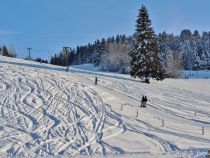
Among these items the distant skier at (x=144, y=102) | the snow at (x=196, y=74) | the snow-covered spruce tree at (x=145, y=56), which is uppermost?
the snow-covered spruce tree at (x=145, y=56)

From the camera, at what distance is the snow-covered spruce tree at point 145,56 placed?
200 ft

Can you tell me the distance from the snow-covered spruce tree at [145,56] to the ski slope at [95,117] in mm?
2563

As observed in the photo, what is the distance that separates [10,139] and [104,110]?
13091 millimetres

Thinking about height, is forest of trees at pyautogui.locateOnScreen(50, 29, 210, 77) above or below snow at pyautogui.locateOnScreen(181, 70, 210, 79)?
above

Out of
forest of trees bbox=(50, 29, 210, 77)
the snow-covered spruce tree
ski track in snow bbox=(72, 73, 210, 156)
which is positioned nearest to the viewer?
ski track in snow bbox=(72, 73, 210, 156)

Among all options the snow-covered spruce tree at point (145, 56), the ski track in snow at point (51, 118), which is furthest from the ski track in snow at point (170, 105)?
the ski track in snow at point (51, 118)

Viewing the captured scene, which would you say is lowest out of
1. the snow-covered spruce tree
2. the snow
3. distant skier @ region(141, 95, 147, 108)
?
the snow

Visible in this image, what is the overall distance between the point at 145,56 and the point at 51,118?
28699 millimetres

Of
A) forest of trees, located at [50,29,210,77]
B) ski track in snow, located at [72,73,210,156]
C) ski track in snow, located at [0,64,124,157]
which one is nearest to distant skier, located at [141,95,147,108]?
ski track in snow, located at [72,73,210,156]

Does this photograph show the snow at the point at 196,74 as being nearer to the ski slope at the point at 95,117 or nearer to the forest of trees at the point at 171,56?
the forest of trees at the point at 171,56

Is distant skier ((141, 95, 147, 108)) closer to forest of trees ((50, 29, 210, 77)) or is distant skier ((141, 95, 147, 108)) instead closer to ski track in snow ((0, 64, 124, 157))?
ski track in snow ((0, 64, 124, 157))

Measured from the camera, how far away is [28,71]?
59812 millimetres

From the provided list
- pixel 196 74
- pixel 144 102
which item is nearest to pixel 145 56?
pixel 144 102

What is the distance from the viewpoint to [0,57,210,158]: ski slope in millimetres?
27516
